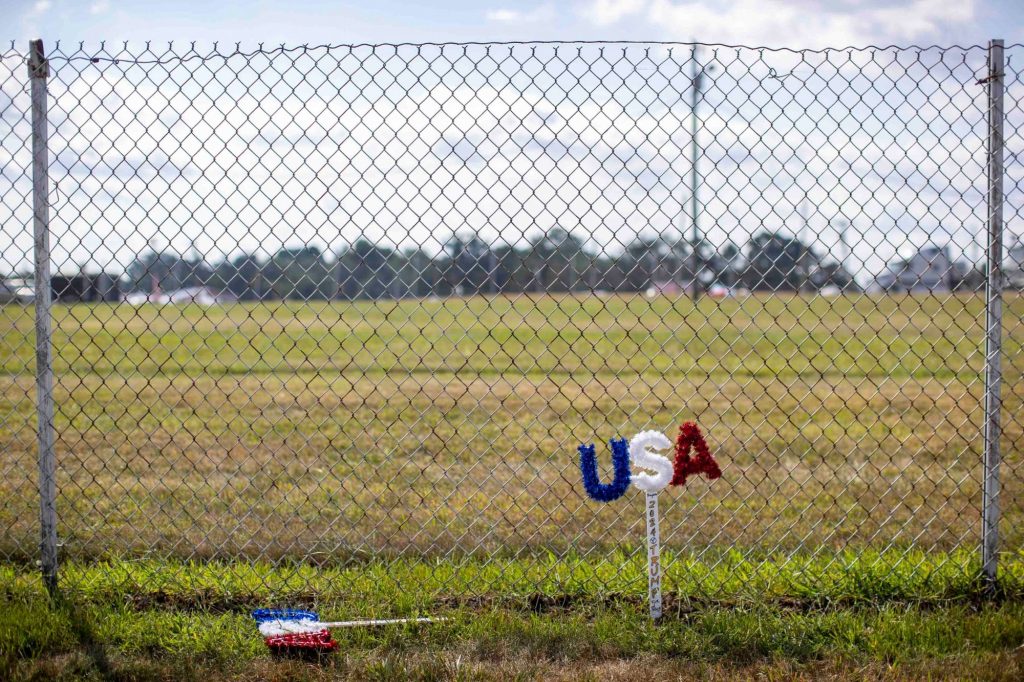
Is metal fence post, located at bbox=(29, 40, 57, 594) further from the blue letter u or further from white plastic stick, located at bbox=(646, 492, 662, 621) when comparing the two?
white plastic stick, located at bbox=(646, 492, 662, 621)

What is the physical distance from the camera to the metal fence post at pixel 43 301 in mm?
3029

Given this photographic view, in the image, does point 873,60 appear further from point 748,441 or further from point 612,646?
point 748,441

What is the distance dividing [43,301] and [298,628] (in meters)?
1.52

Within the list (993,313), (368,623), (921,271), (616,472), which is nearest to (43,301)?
(368,623)

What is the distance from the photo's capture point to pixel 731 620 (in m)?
3.00

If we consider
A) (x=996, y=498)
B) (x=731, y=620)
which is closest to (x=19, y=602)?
(x=731, y=620)

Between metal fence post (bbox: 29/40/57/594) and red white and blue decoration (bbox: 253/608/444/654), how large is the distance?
87cm

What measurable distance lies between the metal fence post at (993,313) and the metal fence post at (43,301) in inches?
136

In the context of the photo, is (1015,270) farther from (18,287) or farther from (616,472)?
(18,287)

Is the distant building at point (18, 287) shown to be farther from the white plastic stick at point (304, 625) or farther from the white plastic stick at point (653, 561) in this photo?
the white plastic stick at point (653, 561)

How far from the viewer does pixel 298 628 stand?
9.37ft

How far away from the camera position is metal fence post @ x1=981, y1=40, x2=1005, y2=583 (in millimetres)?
3117

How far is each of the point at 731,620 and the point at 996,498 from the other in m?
1.15

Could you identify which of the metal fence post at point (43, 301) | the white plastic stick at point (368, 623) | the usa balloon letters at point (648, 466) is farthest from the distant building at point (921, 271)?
the metal fence post at point (43, 301)
